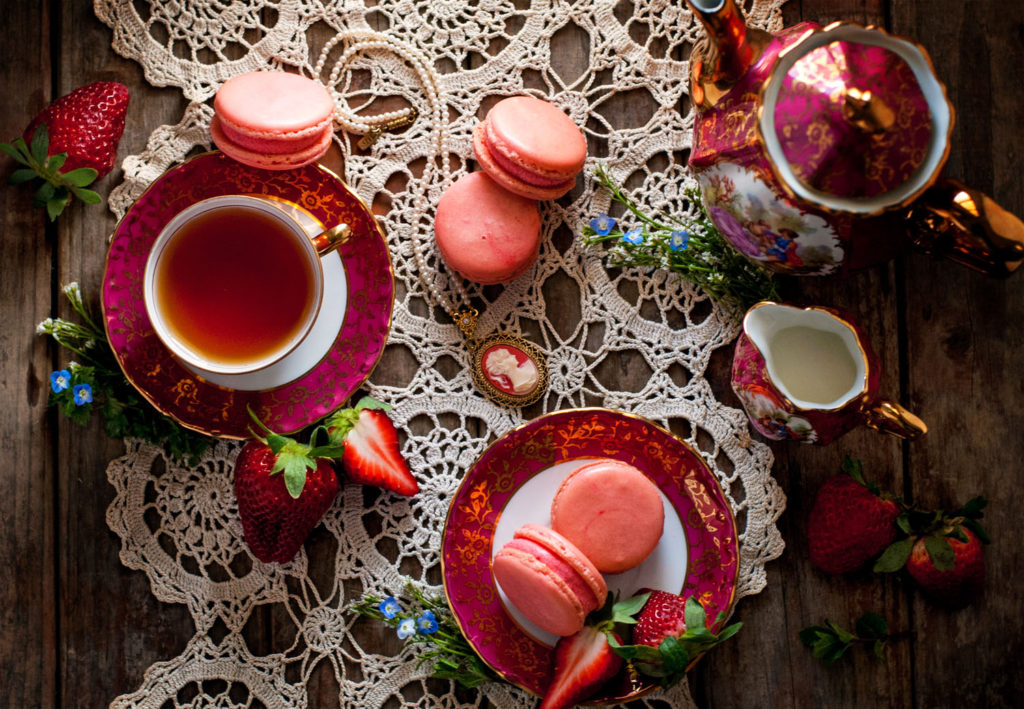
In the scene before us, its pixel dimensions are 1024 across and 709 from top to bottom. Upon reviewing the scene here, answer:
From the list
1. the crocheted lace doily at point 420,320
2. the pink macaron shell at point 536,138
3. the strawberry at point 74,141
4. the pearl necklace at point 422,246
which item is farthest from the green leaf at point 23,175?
the pink macaron shell at point 536,138

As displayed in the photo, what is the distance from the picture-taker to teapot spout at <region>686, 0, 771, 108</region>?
0.99 m

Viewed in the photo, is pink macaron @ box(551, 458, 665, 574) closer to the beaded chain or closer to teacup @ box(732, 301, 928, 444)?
teacup @ box(732, 301, 928, 444)

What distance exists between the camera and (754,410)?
4.07 feet

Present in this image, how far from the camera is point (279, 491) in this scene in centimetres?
125

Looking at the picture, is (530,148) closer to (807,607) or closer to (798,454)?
(798,454)

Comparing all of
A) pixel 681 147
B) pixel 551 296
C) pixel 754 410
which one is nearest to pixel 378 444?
pixel 551 296

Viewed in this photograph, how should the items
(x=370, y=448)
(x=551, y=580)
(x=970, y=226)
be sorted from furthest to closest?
(x=370, y=448), (x=551, y=580), (x=970, y=226)

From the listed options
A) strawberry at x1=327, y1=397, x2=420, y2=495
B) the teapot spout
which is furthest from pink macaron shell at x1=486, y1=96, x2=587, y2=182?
strawberry at x1=327, y1=397, x2=420, y2=495

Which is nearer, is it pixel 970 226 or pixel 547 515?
pixel 970 226

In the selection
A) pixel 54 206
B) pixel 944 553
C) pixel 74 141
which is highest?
pixel 74 141

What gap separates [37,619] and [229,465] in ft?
1.43

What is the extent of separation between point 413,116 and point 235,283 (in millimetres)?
413

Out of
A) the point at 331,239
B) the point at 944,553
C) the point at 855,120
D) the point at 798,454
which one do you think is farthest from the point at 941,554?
the point at 331,239

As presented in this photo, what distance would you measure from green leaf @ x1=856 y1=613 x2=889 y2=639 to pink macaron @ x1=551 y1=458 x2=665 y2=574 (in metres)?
0.41
